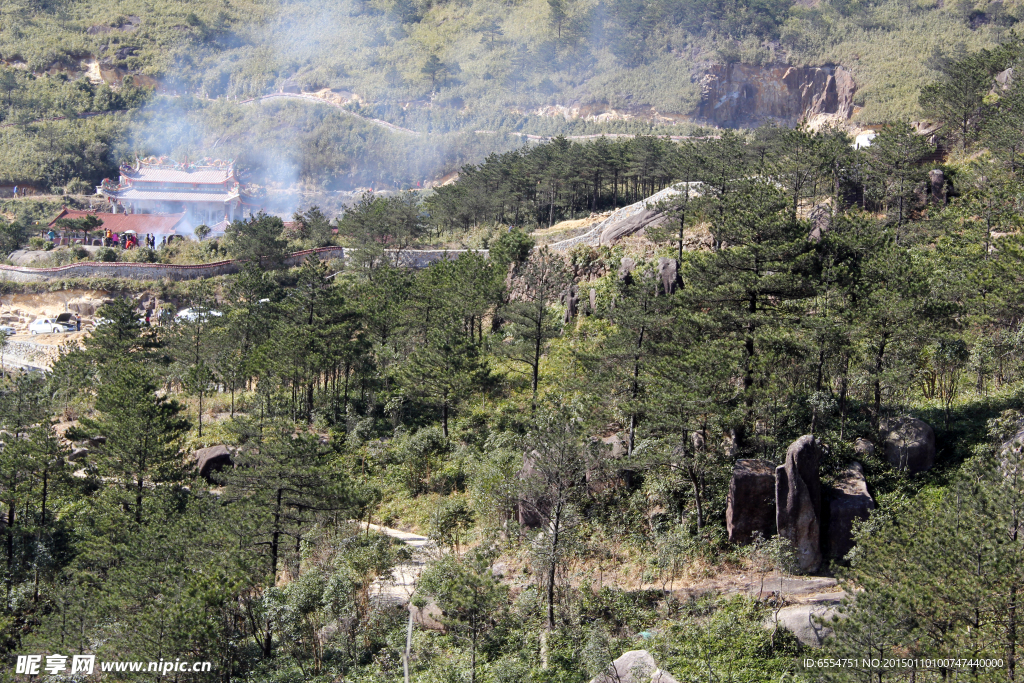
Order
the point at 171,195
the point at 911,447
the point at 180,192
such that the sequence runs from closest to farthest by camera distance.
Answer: the point at 911,447 < the point at 171,195 < the point at 180,192

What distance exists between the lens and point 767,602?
1894 cm

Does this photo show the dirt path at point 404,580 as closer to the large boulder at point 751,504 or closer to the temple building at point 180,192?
the large boulder at point 751,504

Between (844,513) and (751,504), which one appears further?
(751,504)

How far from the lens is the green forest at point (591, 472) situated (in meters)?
17.9

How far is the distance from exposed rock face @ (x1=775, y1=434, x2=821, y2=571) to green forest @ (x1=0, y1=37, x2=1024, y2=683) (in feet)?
1.82

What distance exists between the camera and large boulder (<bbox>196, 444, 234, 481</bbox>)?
1250 inches

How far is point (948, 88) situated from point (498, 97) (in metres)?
77.5

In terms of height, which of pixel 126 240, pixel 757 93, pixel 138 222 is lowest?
pixel 126 240

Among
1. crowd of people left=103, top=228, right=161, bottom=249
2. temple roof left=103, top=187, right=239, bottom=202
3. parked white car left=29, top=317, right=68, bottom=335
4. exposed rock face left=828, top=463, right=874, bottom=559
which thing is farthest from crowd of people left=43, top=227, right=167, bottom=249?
exposed rock face left=828, top=463, right=874, bottom=559

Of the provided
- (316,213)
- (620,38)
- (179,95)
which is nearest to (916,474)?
(316,213)

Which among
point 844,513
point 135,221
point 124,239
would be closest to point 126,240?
point 124,239

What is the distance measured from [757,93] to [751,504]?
3536 inches

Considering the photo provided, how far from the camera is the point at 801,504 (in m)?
19.8

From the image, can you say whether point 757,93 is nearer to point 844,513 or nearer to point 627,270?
point 627,270
